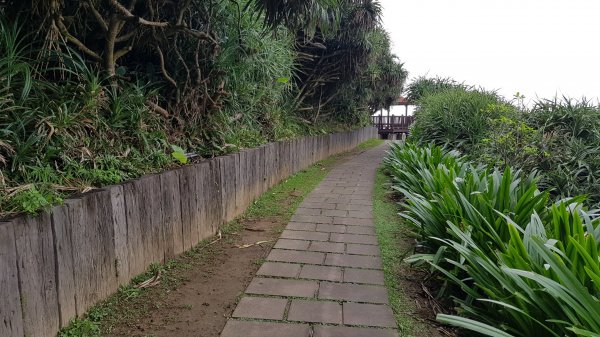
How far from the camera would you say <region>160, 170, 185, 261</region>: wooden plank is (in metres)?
2.93

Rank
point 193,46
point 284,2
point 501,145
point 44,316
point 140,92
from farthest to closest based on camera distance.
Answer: point 501,145 → point 193,46 → point 284,2 → point 140,92 → point 44,316

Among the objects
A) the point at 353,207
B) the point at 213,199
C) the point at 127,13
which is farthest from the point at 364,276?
the point at 127,13

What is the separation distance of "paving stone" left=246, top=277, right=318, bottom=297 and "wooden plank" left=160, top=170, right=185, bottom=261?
719mm

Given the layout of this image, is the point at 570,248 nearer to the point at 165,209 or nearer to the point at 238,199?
the point at 165,209

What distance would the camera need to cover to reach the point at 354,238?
3.83 m

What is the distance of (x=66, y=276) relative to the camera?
2006 mm

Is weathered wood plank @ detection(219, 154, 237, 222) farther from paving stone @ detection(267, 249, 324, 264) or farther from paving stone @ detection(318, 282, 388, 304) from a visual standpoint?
paving stone @ detection(318, 282, 388, 304)

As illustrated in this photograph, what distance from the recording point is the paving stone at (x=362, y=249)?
342cm

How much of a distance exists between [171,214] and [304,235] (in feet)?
4.46

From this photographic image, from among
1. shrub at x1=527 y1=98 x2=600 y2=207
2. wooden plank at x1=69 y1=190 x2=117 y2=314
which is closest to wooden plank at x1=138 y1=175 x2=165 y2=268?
wooden plank at x1=69 y1=190 x2=117 y2=314

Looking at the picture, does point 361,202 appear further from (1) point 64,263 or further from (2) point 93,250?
(1) point 64,263

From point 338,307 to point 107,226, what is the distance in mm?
1445

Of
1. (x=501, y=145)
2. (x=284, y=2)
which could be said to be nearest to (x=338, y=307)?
(x=284, y=2)

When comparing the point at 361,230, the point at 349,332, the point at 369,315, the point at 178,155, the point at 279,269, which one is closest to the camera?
the point at 349,332
